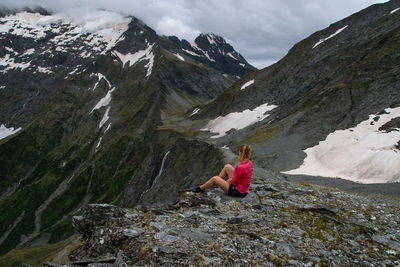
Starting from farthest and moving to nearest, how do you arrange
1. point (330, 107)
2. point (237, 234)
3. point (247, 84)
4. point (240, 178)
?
point (247, 84) < point (330, 107) < point (240, 178) < point (237, 234)

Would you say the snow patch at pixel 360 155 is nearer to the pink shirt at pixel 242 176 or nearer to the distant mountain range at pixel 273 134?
the distant mountain range at pixel 273 134

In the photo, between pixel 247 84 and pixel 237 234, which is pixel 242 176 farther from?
pixel 247 84

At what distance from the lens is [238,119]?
88875 millimetres

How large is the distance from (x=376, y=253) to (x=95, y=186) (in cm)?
16242

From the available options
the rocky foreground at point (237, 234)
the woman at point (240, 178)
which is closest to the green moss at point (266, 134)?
the woman at point (240, 178)

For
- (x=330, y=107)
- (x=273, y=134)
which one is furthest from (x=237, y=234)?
(x=330, y=107)

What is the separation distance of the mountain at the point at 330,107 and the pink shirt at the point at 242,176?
864 inches

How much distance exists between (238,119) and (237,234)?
79.6 meters

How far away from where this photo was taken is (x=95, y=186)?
515 feet

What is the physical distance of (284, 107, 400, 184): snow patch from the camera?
31.1 m

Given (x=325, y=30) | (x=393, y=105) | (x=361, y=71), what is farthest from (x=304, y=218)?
(x=325, y=30)

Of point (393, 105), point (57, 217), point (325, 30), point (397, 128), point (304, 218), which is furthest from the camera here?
point (57, 217)

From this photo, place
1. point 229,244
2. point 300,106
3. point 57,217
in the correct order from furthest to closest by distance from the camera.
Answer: point 57,217, point 300,106, point 229,244

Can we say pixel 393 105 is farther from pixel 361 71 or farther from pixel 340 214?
pixel 340 214
